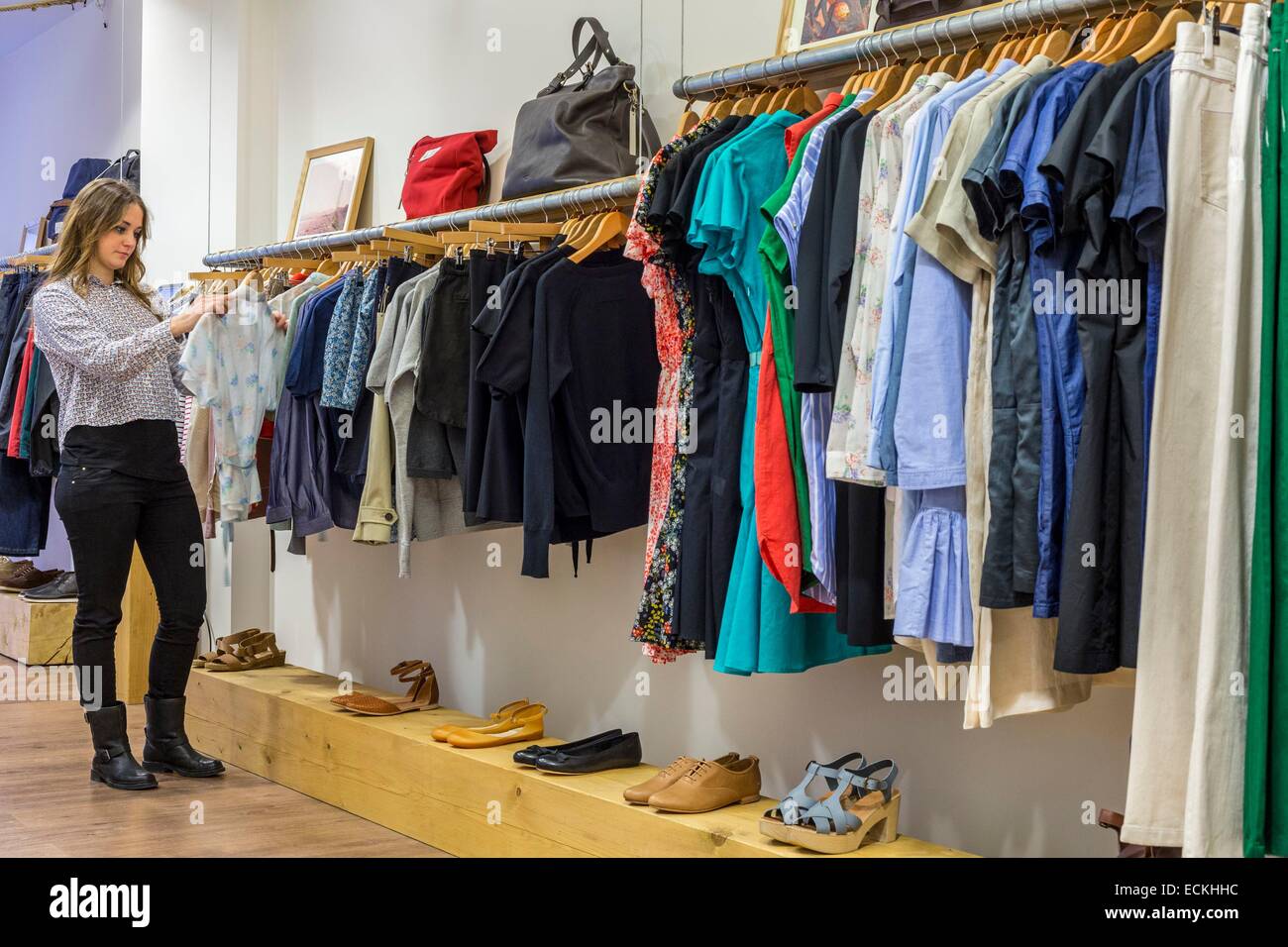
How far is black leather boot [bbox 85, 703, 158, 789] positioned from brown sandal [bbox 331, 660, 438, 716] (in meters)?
0.57

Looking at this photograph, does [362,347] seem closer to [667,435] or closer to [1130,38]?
[667,435]

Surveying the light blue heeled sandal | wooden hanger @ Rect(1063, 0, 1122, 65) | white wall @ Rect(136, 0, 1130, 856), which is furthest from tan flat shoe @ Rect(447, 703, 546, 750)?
wooden hanger @ Rect(1063, 0, 1122, 65)

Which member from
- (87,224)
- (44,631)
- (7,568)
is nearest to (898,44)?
(87,224)

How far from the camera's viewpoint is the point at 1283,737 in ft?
6.08

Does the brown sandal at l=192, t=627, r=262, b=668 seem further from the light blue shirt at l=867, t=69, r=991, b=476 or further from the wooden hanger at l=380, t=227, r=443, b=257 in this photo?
the light blue shirt at l=867, t=69, r=991, b=476

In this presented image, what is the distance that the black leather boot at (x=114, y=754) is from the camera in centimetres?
389

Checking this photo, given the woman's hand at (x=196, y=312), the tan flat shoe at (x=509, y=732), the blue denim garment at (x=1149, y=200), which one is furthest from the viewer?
the woman's hand at (x=196, y=312)

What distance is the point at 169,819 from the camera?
11.8 ft

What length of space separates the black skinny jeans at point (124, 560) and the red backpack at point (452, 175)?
1.09m

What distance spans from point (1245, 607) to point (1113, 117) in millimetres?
729

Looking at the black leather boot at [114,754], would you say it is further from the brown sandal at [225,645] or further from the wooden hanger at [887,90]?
the wooden hanger at [887,90]

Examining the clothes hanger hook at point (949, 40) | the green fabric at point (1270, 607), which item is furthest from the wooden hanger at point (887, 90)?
the green fabric at point (1270, 607)

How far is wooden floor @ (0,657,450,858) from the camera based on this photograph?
3340 mm
